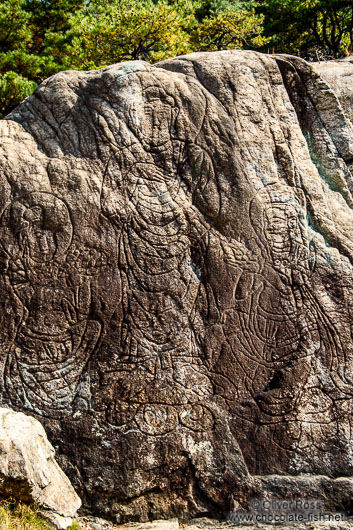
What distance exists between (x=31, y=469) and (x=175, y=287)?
4.82 feet

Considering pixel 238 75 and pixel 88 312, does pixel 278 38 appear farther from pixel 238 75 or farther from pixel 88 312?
pixel 88 312

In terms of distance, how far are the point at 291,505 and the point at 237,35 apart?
11457mm

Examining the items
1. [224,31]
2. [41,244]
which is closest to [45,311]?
[41,244]

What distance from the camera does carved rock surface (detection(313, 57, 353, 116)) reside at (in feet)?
15.9

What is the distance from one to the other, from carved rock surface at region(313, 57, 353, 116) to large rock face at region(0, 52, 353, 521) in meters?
0.98

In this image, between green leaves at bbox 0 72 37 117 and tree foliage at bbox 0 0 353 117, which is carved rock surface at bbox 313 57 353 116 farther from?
green leaves at bbox 0 72 37 117

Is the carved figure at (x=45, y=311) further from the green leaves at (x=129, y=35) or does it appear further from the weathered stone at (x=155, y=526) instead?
the green leaves at (x=129, y=35)

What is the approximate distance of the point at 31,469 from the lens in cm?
312

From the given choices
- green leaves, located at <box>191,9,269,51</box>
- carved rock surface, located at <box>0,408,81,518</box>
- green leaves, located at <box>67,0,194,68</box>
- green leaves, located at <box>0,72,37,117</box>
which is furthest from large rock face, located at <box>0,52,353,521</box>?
green leaves, located at <box>191,9,269,51</box>

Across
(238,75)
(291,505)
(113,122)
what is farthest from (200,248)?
(291,505)

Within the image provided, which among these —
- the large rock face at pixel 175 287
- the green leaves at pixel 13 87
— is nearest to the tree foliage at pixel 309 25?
the green leaves at pixel 13 87

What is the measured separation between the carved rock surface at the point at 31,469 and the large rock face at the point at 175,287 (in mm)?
153

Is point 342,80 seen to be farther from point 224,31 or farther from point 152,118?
point 224,31

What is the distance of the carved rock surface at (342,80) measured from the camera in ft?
15.9
